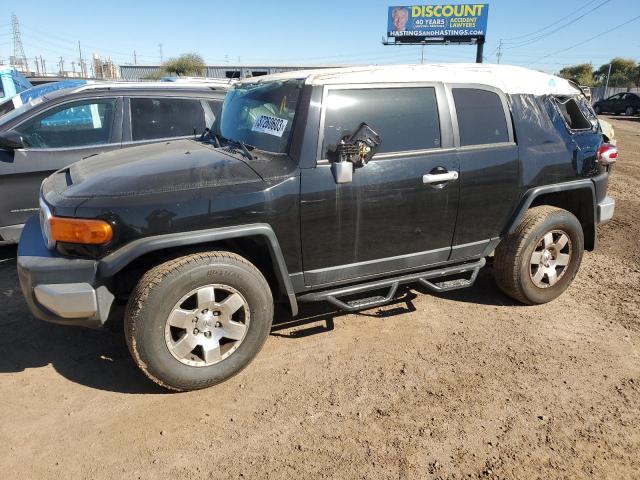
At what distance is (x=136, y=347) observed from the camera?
9.05 ft

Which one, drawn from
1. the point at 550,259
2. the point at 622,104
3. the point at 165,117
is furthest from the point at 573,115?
the point at 622,104

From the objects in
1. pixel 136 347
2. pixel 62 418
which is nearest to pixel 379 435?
pixel 136 347

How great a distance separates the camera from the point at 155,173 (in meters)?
2.94

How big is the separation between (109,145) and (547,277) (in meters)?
4.43

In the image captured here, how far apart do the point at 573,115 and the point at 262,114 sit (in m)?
2.69

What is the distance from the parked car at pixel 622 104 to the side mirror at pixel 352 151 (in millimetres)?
34141

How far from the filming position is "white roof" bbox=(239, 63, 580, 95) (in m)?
3.27

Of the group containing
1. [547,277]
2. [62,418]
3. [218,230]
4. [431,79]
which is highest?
[431,79]

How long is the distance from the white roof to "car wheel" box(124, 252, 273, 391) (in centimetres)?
137

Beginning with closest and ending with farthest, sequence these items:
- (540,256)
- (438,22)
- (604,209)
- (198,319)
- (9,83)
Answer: (198,319)
(540,256)
(604,209)
(9,83)
(438,22)

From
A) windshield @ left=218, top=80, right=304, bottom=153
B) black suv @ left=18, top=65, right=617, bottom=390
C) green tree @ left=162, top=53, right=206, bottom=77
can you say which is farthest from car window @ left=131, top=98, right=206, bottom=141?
green tree @ left=162, top=53, right=206, bottom=77

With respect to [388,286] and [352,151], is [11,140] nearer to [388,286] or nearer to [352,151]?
[352,151]

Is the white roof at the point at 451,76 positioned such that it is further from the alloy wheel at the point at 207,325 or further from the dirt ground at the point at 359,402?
the dirt ground at the point at 359,402

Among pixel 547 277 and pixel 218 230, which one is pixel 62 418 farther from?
pixel 547 277
